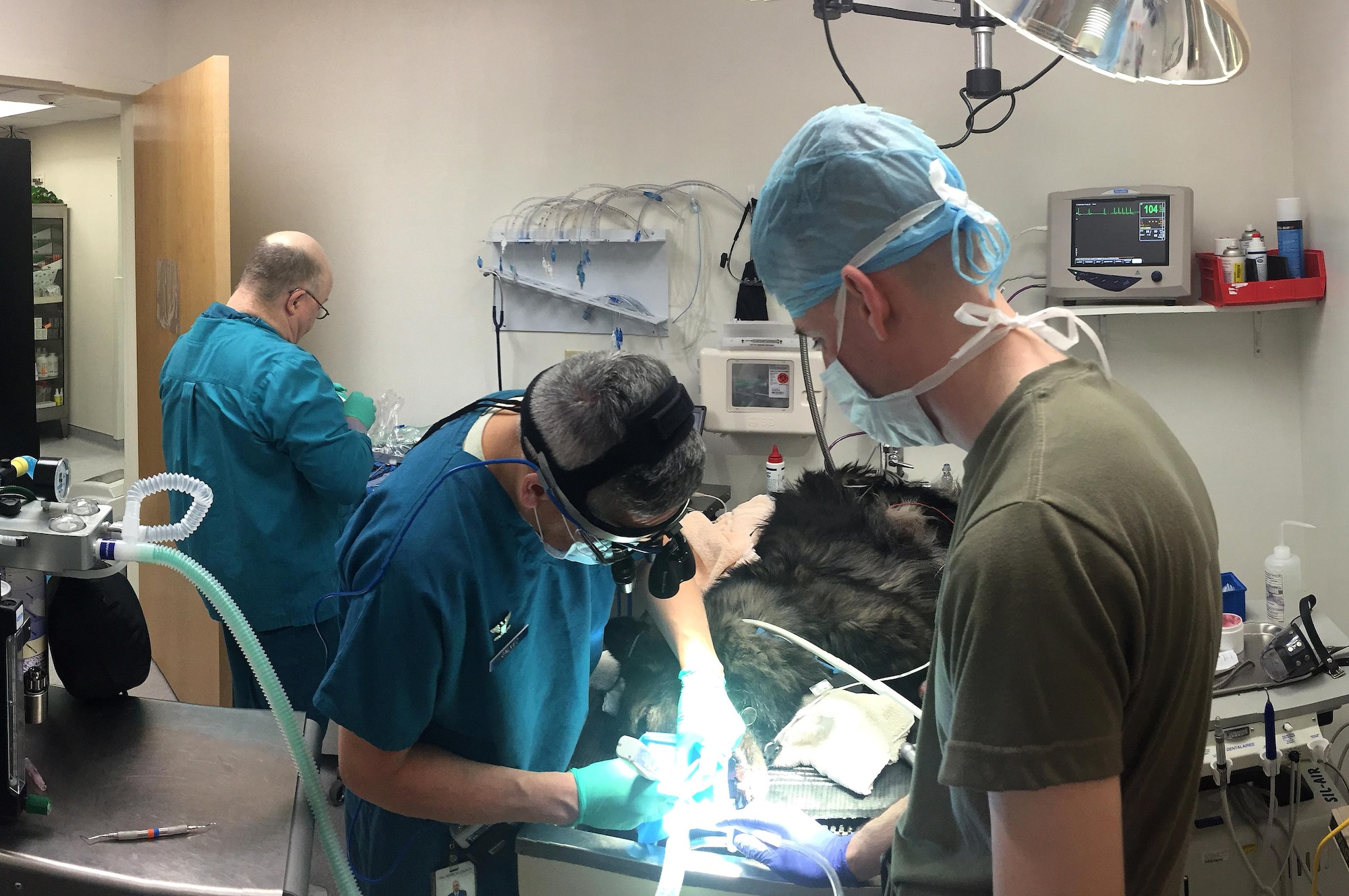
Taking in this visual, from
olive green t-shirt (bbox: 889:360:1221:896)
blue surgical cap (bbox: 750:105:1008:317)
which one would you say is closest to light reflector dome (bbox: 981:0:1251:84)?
blue surgical cap (bbox: 750:105:1008:317)

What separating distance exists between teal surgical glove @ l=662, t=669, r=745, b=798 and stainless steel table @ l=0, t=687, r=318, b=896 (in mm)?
509

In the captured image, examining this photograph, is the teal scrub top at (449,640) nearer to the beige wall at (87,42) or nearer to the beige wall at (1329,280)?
the beige wall at (1329,280)

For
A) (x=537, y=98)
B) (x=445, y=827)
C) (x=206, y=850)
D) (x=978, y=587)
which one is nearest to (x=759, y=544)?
(x=445, y=827)

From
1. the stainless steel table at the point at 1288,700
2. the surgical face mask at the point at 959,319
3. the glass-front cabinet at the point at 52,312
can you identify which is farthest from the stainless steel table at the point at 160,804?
the glass-front cabinet at the point at 52,312

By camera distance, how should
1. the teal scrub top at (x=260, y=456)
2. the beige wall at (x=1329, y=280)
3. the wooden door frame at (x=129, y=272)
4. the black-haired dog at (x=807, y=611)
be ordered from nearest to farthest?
1. the black-haired dog at (x=807, y=611)
2. the teal scrub top at (x=260, y=456)
3. the beige wall at (x=1329, y=280)
4. the wooden door frame at (x=129, y=272)

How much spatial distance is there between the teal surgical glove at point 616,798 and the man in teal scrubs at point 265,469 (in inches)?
54.6

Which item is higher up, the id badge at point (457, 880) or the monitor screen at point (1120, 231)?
the monitor screen at point (1120, 231)

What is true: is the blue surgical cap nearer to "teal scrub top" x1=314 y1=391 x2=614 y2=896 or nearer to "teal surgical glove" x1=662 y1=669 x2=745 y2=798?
"teal scrub top" x1=314 y1=391 x2=614 y2=896

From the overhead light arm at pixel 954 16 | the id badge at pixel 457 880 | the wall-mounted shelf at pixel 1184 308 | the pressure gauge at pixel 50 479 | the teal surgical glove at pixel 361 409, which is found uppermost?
the overhead light arm at pixel 954 16

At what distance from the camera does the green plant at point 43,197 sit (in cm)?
502

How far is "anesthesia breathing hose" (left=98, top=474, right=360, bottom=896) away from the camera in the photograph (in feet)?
3.86

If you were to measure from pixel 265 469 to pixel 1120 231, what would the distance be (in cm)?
245

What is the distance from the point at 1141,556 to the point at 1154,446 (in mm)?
122

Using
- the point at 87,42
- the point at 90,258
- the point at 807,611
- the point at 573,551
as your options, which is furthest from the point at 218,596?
the point at 90,258
